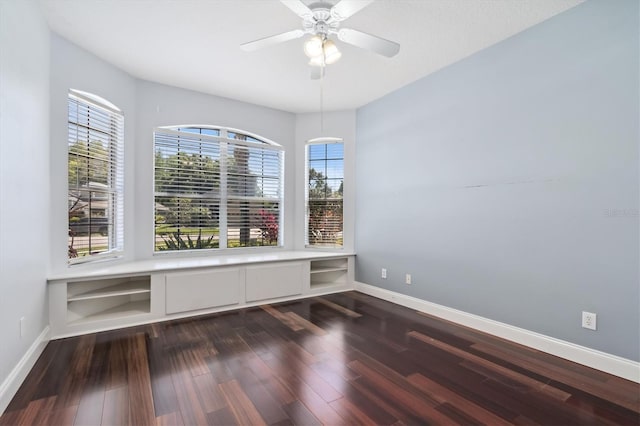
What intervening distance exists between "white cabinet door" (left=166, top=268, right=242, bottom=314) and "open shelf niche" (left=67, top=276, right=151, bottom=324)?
0.88 feet

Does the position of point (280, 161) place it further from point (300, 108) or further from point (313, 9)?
point (313, 9)

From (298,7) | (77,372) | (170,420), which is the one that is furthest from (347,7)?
(77,372)

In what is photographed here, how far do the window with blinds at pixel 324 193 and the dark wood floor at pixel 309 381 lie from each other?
6.36ft

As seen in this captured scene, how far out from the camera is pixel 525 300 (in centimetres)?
272

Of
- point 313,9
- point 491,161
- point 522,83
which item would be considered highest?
point 313,9

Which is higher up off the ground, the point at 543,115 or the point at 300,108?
the point at 300,108

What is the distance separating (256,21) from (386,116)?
7.20ft

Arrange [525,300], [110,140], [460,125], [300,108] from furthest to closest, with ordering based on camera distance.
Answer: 1. [300,108]
2. [110,140]
3. [460,125]
4. [525,300]

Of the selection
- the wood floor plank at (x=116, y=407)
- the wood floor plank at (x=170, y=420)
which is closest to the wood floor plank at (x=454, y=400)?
the wood floor plank at (x=170, y=420)

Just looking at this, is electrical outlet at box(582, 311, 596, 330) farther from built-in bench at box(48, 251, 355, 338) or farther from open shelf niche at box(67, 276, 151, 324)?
open shelf niche at box(67, 276, 151, 324)

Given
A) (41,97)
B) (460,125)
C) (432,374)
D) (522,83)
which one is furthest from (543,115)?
(41,97)

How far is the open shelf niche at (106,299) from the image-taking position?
2.98 meters

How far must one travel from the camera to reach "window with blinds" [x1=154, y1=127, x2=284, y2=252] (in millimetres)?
4043

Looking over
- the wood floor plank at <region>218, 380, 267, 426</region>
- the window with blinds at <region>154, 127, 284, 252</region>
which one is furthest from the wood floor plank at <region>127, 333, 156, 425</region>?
the window with blinds at <region>154, 127, 284, 252</region>
